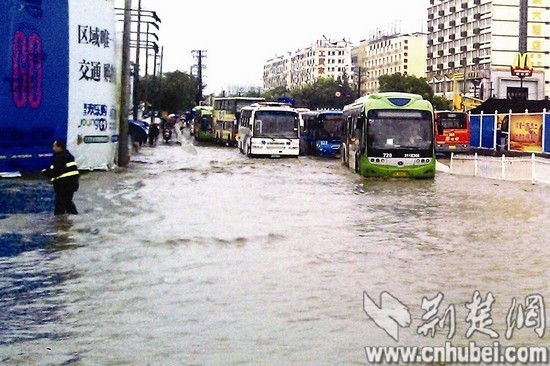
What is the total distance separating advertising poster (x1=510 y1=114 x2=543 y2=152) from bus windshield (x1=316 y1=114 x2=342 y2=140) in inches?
368

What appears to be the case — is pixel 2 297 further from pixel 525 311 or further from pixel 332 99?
pixel 332 99

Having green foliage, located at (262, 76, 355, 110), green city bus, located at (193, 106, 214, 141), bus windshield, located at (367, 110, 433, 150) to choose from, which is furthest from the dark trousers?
green foliage, located at (262, 76, 355, 110)

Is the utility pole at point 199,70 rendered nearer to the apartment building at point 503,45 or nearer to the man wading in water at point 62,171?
the apartment building at point 503,45

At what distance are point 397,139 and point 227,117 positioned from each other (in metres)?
35.4

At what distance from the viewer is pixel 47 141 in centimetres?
2919

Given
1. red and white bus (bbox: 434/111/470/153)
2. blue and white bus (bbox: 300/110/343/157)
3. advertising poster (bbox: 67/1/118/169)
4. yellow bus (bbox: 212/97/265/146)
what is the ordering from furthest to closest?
yellow bus (bbox: 212/97/265/146), red and white bus (bbox: 434/111/470/153), blue and white bus (bbox: 300/110/343/157), advertising poster (bbox: 67/1/118/169)

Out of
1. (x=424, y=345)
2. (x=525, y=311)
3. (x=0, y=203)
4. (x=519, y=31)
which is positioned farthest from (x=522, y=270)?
(x=519, y=31)

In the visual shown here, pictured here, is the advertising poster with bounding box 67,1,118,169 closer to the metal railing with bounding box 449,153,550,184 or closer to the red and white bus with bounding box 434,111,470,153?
the metal railing with bounding box 449,153,550,184

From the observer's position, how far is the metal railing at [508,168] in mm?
30297

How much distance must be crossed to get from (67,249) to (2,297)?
3917 millimetres

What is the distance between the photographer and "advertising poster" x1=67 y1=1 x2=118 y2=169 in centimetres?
3089

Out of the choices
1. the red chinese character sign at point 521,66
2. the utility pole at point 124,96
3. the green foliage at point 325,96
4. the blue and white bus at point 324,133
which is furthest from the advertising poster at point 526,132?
the green foliage at point 325,96

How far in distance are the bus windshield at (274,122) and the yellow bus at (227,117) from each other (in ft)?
46.9

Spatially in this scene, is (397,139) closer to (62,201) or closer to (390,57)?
(62,201)
